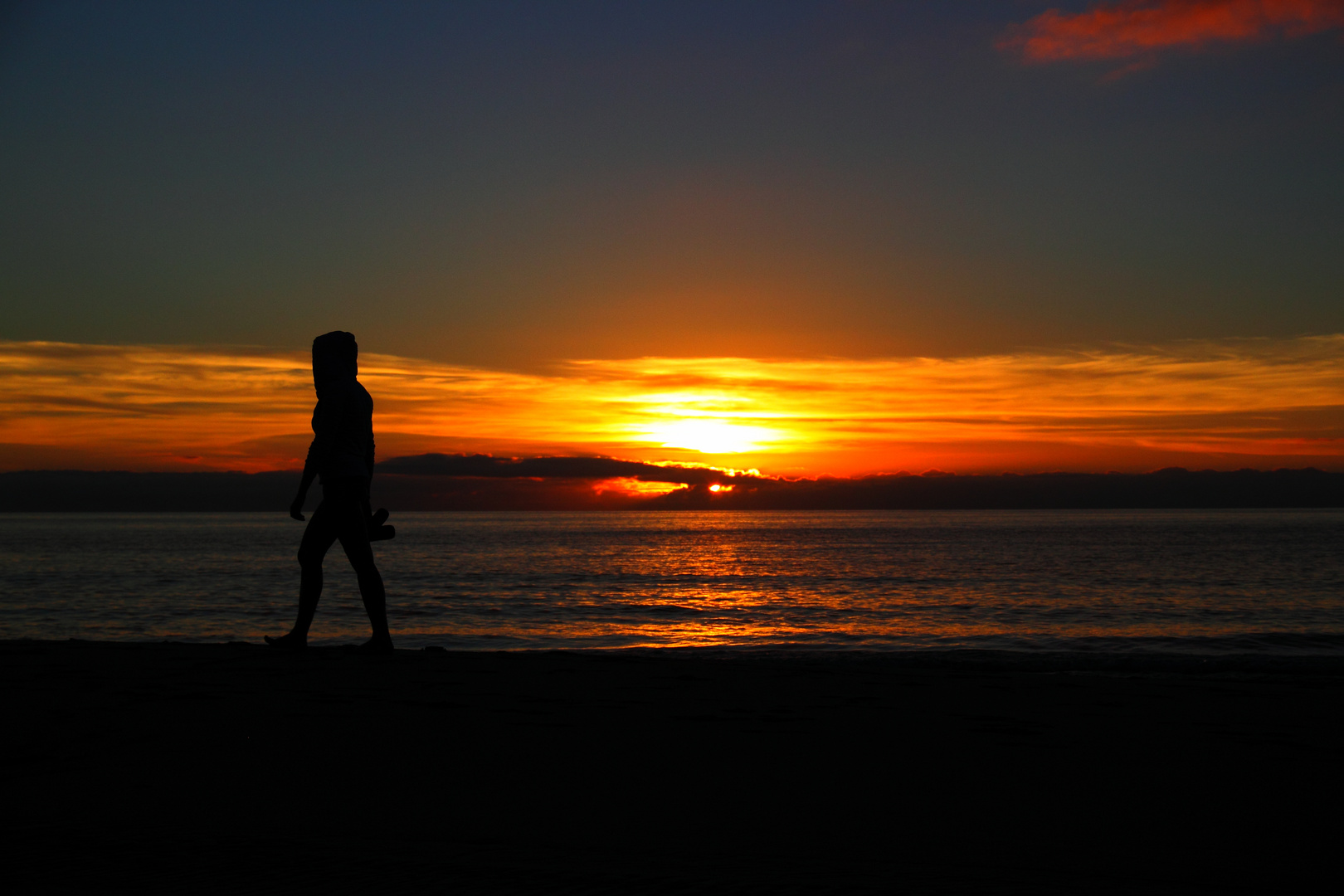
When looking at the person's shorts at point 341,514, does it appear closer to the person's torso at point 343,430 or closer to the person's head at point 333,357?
the person's torso at point 343,430

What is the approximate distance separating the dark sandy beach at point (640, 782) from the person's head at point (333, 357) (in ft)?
7.36

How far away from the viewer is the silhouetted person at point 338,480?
714 cm

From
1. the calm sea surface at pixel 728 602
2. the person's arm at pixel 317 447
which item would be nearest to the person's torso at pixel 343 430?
the person's arm at pixel 317 447

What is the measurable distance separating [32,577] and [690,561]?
90.3 ft

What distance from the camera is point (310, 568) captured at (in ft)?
23.6

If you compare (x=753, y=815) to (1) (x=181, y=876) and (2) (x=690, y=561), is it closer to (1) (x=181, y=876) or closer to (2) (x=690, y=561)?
(1) (x=181, y=876)

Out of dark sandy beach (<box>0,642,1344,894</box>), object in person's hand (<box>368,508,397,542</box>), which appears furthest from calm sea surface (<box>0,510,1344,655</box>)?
dark sandy beach (<box>0,642,1344,894</box>)

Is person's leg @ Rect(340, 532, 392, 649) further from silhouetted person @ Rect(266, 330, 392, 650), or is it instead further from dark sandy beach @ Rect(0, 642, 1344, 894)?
dark sandy beach @ Rect(0, 642, 1344, 894)

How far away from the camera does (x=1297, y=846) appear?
3.22 metres

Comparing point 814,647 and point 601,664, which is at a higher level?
point 601,664

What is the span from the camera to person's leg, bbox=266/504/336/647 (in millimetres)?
7125

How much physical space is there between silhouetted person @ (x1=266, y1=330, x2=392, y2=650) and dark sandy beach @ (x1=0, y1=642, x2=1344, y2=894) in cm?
83

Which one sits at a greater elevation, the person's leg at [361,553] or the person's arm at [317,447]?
the person's arm at [317,447]

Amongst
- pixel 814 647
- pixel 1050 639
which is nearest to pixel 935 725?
pixel 814 647
